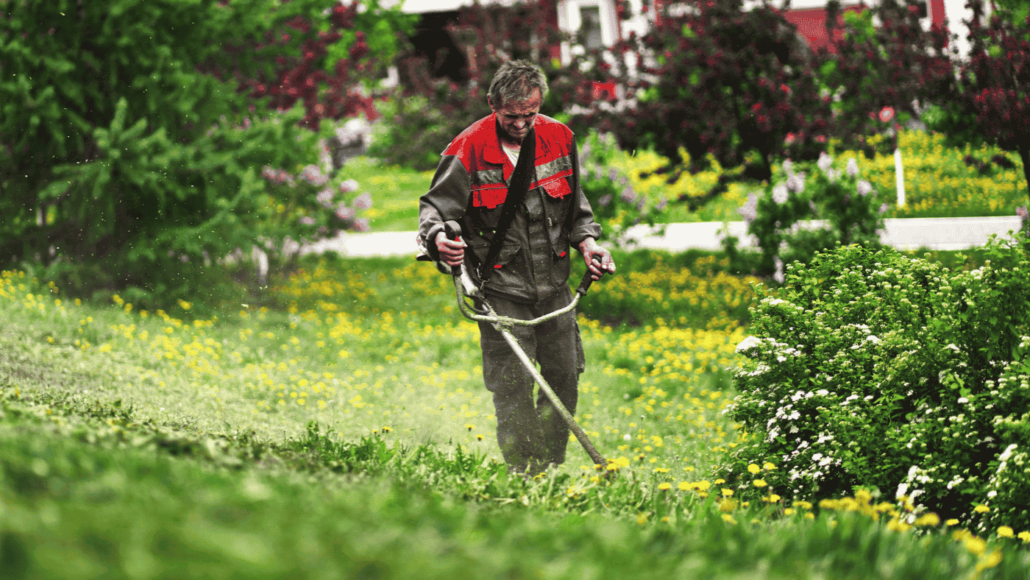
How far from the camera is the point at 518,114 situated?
369 cm

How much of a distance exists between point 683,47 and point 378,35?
16.7 feet

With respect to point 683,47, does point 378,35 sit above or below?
above

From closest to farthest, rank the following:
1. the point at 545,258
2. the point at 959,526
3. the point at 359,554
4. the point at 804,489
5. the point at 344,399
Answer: the point at 359,554 < the point at 959,526 < the point at 804,489 < the point at 545,258 < the point at 344,399

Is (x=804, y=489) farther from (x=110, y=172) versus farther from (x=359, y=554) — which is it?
(x=110, y=172)

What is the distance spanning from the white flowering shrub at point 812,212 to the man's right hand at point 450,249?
17.5ft

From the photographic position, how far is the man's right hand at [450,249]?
356 cm

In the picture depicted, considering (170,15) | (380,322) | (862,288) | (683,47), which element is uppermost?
(170,15)

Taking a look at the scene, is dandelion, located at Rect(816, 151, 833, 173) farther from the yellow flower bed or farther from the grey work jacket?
the grey work jacket

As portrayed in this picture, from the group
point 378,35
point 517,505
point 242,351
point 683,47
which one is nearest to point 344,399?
point 242,351

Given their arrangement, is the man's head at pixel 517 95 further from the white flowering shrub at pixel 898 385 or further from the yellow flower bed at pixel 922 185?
the yellow flower bed at pixel 922 185

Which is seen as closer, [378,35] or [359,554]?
[359,554]

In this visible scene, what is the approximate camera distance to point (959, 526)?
3.24 metres

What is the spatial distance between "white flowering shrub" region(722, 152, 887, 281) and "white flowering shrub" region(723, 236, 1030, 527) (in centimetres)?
446

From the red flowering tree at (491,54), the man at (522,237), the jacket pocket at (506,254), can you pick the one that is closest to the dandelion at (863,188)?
the red flowering tree at (491,54)
